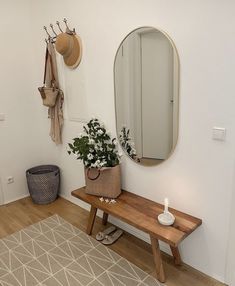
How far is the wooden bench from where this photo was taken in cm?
162

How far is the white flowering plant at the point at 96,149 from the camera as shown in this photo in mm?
2105

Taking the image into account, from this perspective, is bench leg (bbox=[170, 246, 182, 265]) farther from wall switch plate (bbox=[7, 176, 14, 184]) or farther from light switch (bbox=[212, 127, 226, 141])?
wall switch plate (bbox=[7, 176, 14, 184])

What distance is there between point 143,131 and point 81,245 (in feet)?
3.80

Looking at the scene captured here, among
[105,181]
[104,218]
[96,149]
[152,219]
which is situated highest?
[96,149]

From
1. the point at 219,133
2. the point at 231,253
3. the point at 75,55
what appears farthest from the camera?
the point at 75,55

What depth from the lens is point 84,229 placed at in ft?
7.96

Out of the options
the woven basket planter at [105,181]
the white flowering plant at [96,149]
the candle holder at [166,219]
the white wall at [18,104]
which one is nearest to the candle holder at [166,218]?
the candle holder at [166,219]

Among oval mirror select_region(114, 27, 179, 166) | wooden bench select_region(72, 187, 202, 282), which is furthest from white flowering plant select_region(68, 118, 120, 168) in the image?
wooden bench select_region(72, 187, 202, 282)

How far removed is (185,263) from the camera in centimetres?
194

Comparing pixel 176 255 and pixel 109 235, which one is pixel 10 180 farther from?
pixel 176 255

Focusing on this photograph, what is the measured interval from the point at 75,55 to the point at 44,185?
1527 millimetres

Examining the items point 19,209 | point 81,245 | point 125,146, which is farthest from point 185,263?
point 19,209

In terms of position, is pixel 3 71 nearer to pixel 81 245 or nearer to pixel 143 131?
pixel 143 131

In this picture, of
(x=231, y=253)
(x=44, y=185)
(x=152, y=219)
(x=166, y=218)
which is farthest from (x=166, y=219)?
(x=44, y=185)
